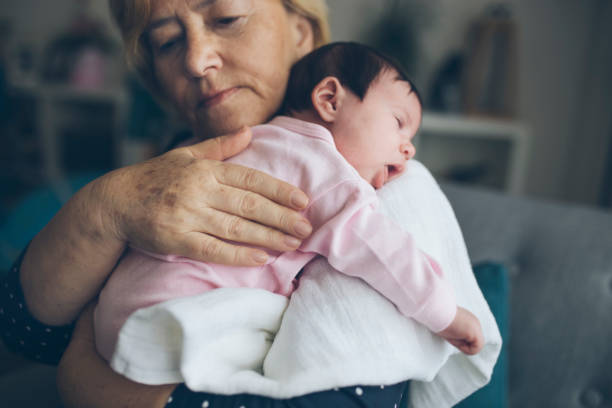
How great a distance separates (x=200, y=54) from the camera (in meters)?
0.72

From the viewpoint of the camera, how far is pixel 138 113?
11.3ft

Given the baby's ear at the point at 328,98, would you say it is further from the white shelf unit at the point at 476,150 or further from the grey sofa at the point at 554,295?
the white shelf unit at the point at 476,150

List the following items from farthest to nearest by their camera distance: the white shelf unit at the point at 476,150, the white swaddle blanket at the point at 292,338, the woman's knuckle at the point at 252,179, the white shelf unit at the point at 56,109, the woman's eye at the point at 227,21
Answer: the white shelf unit at the point at 56,109, the white shelf unit at the point at 476,150, the woman's eye at the point at 227,21, the woman's knuckle at the point at 252,179, the white swaddle blanket at the point at 292,338

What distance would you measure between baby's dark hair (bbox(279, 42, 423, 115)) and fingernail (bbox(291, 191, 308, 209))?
0.20 m

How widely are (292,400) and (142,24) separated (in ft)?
2.25

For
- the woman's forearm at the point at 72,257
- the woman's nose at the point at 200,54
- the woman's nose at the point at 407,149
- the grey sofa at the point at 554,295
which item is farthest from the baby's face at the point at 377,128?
the grey sofa at the point at 554,295

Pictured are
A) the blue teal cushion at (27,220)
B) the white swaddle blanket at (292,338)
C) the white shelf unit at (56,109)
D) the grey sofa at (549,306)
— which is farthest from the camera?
the white shelf unit at (56,109)

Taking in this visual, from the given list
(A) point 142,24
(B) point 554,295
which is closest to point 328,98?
(A) point 142,24


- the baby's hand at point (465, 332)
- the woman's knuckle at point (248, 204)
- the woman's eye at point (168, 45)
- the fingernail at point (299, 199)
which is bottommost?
the baby's hand at point (465, 332)

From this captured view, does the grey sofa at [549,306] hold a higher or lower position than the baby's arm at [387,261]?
lower

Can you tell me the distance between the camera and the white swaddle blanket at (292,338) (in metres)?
0.53

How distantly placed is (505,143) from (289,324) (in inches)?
116

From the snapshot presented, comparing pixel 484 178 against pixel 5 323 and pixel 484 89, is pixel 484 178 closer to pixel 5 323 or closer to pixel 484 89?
pixel 484 89

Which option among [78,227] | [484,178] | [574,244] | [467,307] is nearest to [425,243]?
[467,307]
